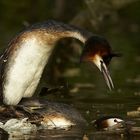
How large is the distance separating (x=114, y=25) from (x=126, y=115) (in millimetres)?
16560

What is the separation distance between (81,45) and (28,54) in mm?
8027

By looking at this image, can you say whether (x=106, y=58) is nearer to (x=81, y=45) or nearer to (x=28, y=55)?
(x=28, y=55)

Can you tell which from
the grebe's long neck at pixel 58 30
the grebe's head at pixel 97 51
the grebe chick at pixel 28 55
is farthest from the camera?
the grebe chick at pixel 28 55

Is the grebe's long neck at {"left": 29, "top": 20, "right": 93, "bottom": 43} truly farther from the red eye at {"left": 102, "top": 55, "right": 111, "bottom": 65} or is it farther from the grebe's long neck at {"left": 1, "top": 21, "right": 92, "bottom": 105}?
the red eye at {"left": 102, "top": 55, "right": 111, "bottom": 65}

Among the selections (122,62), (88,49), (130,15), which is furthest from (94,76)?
(130,15)

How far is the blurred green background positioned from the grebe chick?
87.3 inches

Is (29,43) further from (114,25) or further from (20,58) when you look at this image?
(114,25)

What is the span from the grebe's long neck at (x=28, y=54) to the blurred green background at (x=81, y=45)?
7.29 feet

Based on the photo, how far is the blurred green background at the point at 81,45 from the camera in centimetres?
1409

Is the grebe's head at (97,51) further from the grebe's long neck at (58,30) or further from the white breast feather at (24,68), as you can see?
the white breast feather at (24,68)

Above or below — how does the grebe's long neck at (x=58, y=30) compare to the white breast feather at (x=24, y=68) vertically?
above

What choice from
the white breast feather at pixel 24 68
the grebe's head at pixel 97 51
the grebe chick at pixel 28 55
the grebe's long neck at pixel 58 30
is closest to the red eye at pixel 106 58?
the grebe's head at pixel 97 51

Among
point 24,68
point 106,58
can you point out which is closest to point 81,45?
point 24,68

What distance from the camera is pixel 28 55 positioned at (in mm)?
10406
